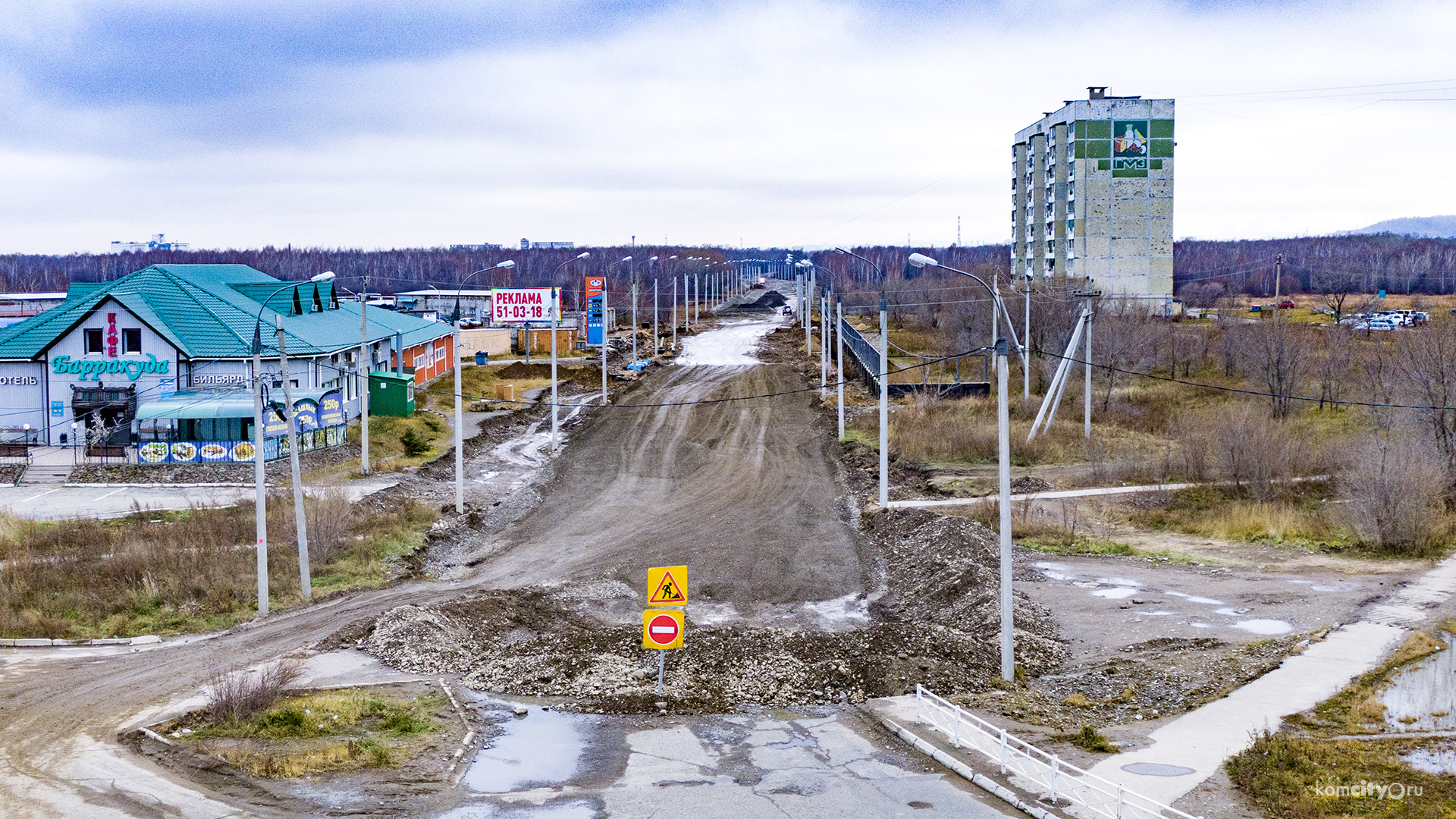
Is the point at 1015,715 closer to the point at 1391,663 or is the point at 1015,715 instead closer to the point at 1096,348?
the point at 1391,663

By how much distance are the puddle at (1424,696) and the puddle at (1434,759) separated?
0.81 m

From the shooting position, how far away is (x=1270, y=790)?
39.8 ft

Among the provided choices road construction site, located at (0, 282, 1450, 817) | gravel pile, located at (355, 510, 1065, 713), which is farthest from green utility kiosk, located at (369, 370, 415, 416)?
gravel pile, located at (355, 510, 1065, 713)

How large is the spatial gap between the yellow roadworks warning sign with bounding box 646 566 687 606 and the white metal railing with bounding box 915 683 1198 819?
3.75 meters

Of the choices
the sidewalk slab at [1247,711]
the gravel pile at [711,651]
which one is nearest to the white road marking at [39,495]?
the gravel pile at [711,651]

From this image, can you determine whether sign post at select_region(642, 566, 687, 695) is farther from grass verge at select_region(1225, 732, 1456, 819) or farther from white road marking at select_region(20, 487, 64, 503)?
white road marking at select_region(20, 487, 64, 503)

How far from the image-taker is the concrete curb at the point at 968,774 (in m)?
12.1

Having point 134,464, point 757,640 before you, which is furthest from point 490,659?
point 134,464

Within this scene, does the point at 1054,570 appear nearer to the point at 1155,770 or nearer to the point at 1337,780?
the point at 1155,770

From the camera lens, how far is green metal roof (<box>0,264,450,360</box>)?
1743 inches

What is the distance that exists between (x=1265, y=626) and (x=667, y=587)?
11.4 metres

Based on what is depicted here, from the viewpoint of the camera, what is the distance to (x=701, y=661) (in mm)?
18578

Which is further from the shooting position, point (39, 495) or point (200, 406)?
point (200, 406)

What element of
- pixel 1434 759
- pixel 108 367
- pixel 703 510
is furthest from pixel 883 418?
pixel 108 367
